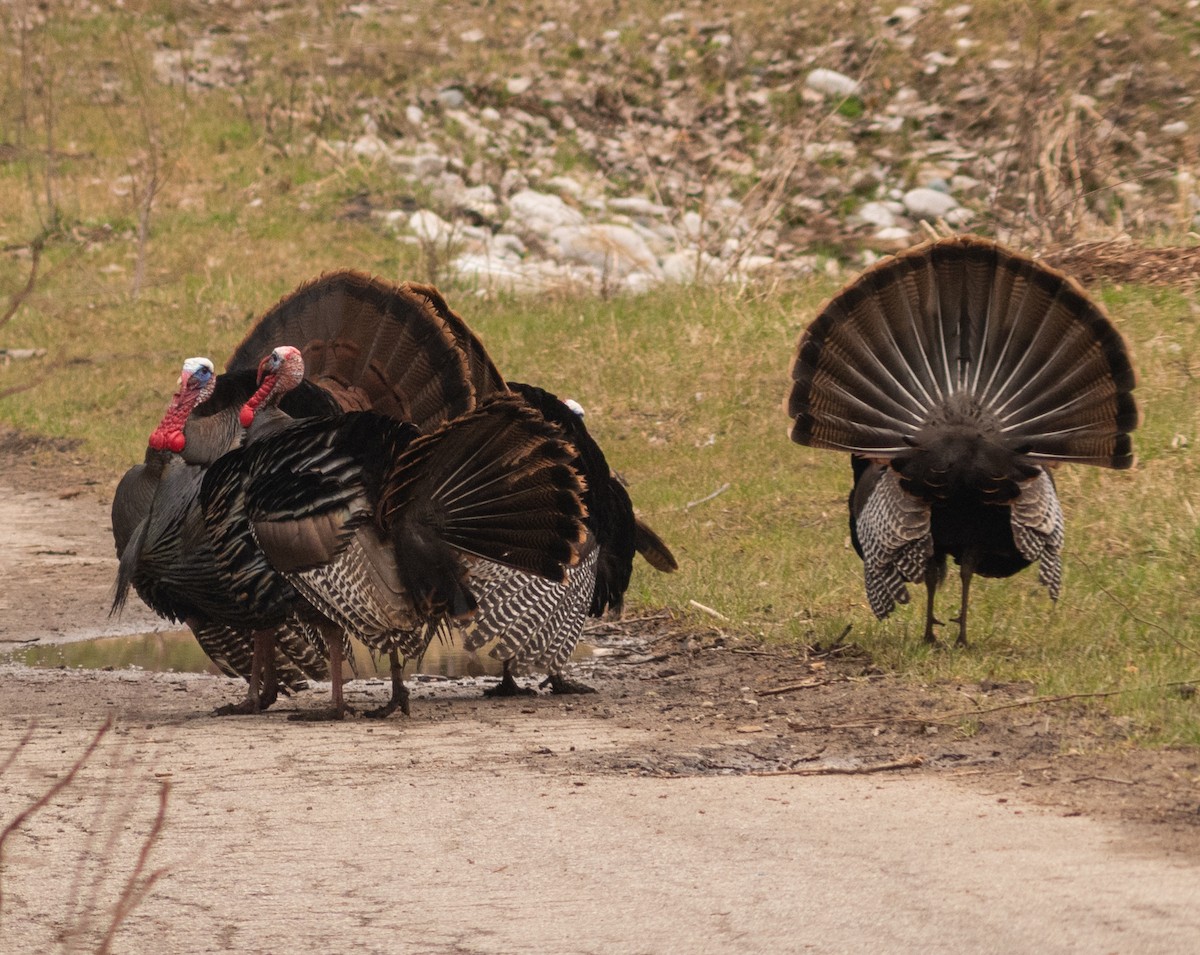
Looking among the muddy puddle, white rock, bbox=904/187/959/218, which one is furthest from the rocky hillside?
the muddy puddle

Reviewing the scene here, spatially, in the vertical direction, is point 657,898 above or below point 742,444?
below

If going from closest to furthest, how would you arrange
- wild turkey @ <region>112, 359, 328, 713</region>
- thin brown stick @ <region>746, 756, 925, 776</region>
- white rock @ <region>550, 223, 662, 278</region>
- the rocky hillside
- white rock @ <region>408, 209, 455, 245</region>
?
1. thin brown stick @ <region>746, 756, 925, 776</region>
2. wild turkey @ <region>112, 359, 328, 713</region>
3. white rock @ <region>550, 223, 662, 278</region>
4. white rock @ <region>408, 209, 455, 245</region>
5. the rocky hillside

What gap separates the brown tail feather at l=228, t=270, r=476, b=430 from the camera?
21.5 feet

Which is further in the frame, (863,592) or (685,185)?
(685,185)

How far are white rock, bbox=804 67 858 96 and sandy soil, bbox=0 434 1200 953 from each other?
1398cm

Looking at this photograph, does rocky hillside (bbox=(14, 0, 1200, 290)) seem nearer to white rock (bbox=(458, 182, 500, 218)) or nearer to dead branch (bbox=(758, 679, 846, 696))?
white rock (bbox=(458, 182, 500, 218))

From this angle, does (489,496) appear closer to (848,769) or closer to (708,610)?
(848,769)

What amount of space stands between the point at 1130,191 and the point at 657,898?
14282mm

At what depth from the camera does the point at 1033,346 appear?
20.5 ft

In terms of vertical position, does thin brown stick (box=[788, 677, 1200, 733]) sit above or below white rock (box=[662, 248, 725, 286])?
below

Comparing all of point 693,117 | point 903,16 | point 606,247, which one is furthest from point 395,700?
point 903,16

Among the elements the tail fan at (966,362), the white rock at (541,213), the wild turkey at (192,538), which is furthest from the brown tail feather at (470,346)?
the white rock at (541,213)

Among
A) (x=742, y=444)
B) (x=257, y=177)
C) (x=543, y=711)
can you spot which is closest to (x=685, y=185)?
(x=257, y=177)

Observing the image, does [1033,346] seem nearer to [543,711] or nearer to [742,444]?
[543,711]
